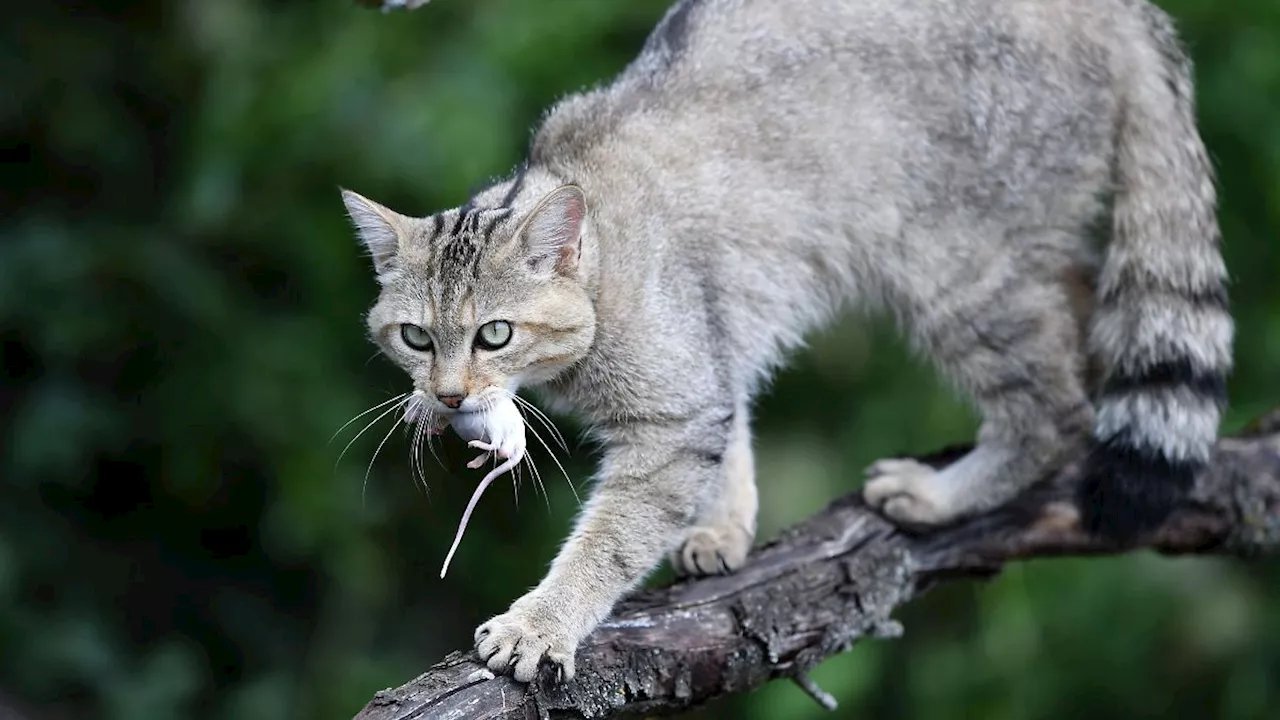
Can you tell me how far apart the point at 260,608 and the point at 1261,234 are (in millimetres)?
3901

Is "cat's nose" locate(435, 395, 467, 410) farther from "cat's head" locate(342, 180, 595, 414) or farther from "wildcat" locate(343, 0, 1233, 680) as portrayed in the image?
"wildcat" locate(343, 0, 1233, 680)

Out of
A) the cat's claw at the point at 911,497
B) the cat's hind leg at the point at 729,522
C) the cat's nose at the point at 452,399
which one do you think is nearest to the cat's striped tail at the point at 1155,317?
the cat's claw at the point at 911,497

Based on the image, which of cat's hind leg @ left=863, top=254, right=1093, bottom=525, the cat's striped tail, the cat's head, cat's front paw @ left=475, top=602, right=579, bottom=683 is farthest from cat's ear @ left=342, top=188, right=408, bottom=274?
the cat's striped tail

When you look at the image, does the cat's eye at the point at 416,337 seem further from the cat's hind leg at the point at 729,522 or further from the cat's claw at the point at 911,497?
the cat's claw at the point at 911,497

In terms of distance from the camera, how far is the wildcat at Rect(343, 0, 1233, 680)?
11.7 ft

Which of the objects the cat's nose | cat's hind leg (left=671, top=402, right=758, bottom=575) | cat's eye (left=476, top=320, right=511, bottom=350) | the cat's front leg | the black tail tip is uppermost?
cat's eye (left=476, top=320, right=511, bottom=350)

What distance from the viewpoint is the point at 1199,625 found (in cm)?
498

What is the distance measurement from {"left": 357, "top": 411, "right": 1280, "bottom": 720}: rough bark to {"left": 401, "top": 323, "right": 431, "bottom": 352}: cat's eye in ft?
2.33

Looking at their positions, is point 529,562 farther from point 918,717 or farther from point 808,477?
point 918,717

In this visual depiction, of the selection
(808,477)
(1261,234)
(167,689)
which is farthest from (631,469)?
(1261,234)

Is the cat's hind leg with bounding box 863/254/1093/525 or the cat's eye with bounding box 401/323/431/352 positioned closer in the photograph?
the cat's eye with bounding box 401/323/431/352

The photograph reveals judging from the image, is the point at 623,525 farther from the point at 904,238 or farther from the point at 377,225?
the point at 904,238

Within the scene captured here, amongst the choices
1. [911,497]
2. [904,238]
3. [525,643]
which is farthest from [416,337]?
[911,497]

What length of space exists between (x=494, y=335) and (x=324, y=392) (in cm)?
176
